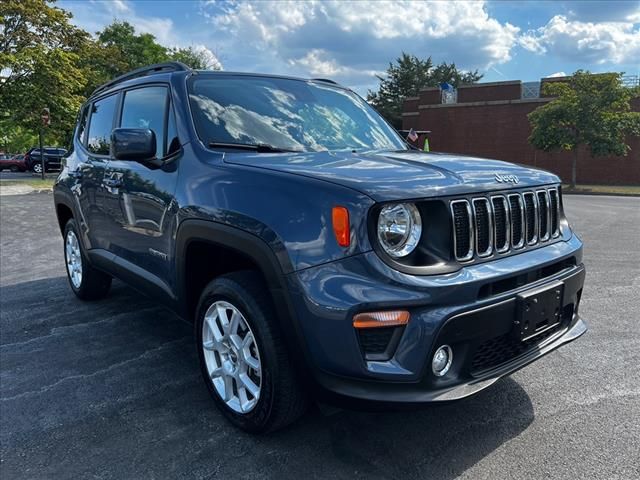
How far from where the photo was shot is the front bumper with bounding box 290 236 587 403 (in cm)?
210

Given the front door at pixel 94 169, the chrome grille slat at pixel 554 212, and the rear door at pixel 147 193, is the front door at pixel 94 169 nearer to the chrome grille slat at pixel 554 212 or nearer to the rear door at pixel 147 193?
the rear door at pixel 147 193

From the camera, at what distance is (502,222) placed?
2.54 metres

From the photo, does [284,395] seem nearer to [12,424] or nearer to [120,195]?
[12,424]

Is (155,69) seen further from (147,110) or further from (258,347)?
(258,347)

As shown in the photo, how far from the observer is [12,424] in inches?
113

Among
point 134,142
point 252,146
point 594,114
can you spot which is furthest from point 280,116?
point 594,114

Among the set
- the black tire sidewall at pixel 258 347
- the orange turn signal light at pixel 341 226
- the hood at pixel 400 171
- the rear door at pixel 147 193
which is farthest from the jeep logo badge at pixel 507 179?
the rear door at pixel 147 193

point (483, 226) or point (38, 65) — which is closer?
point (483, 226)

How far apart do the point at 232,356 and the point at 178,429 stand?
19.4 inches

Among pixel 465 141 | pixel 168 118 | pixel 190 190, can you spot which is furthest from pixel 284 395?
pixel 465 141

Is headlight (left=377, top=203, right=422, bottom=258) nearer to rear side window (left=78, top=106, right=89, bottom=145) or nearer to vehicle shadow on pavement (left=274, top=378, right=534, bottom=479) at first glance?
vehicle shadow on pavement (left=274, top=378, right=534, bottom=479)

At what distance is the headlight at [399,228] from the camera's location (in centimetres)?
219

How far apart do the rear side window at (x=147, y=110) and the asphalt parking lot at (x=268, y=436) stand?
156cm

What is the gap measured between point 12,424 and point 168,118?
2.00 metres
